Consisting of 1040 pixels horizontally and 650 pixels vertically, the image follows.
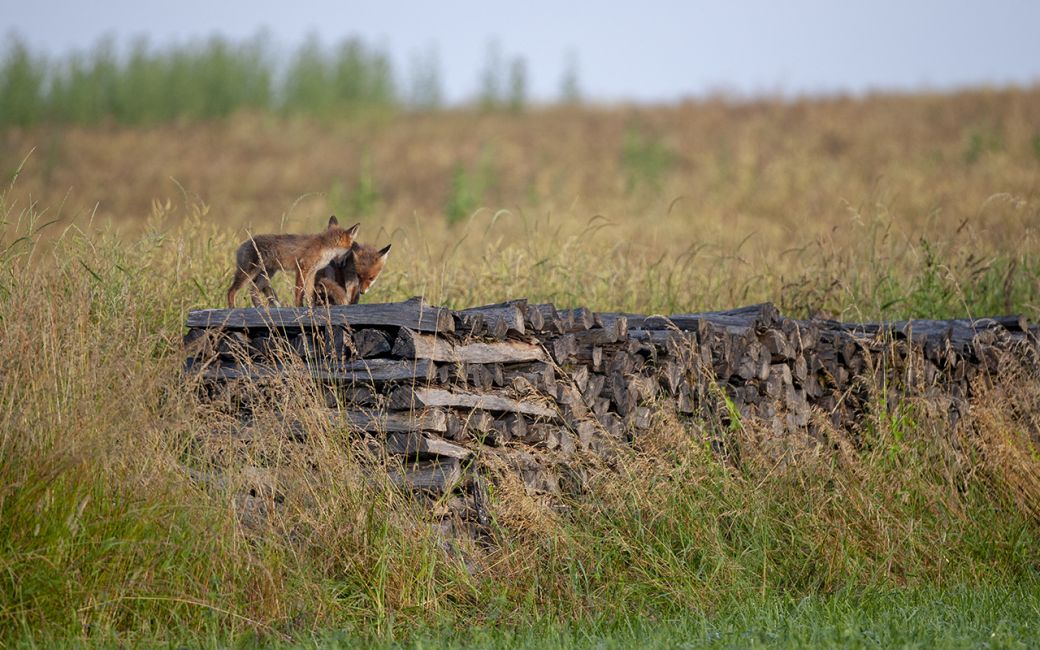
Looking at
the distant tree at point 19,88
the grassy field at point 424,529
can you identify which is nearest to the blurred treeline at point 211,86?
the distant tree at point 19,88

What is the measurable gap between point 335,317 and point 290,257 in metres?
1.21

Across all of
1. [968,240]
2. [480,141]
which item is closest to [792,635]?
[968,240]

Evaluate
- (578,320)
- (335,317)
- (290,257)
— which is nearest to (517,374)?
(578,320)

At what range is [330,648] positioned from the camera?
4.10 m

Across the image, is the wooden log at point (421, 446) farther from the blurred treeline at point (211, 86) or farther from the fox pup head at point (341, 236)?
the blurred treeline at point (211, 86)

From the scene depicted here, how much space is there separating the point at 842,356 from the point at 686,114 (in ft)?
94.4

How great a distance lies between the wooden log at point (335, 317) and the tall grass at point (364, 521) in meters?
0.31

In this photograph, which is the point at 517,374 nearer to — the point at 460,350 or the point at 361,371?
the point at 460,350

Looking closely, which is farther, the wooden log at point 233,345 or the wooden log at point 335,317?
the wooden log at point 233,345

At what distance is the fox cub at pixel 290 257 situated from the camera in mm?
6371

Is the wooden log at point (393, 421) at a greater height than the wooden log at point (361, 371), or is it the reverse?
the wooden log at point (361, 371)

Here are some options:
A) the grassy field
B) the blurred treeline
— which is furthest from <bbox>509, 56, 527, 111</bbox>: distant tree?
the grassy field

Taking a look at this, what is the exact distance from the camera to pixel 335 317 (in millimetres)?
5367

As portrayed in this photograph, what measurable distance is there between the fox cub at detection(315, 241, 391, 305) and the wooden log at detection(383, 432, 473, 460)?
1.62m
